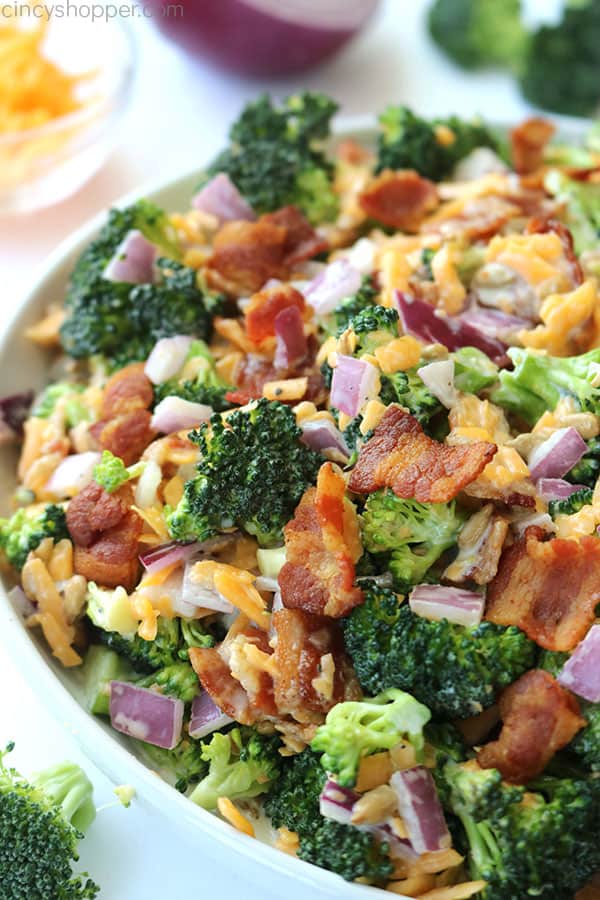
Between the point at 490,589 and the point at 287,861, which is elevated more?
the point at 490,589

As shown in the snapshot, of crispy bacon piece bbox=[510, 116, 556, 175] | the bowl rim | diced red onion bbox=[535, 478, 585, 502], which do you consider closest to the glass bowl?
the bowl rim

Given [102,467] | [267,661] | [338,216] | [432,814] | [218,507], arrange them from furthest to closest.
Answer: [338,216], [102,467], [218,507], [267,661], [432,814]

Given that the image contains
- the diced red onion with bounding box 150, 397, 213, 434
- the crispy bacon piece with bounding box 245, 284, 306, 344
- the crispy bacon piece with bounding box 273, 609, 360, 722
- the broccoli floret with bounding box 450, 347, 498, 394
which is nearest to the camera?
the crispy bacon piece with bounding box 273, 609, 360, 722

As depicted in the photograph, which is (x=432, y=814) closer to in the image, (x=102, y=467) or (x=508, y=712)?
(x=508, y=712)

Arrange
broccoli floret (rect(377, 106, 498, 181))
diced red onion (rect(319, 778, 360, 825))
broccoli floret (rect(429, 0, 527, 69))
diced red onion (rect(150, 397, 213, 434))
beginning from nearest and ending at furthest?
1. diced red onion (rect(319, 778, 360, 825))
2. diced red onion (rect(150, 397, 213, 434))
3. broccoli floret (rect(377, 106, 498, 181))
4. broccoli floret (rect(429, 0, 527, 69))

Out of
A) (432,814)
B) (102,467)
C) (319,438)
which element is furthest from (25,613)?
(432,814)

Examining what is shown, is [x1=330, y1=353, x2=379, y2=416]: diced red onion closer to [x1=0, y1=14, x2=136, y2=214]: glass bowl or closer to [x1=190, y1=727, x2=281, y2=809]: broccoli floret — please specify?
[x1=190, y1=727, x2=281, y2=809]: broccoli floret
